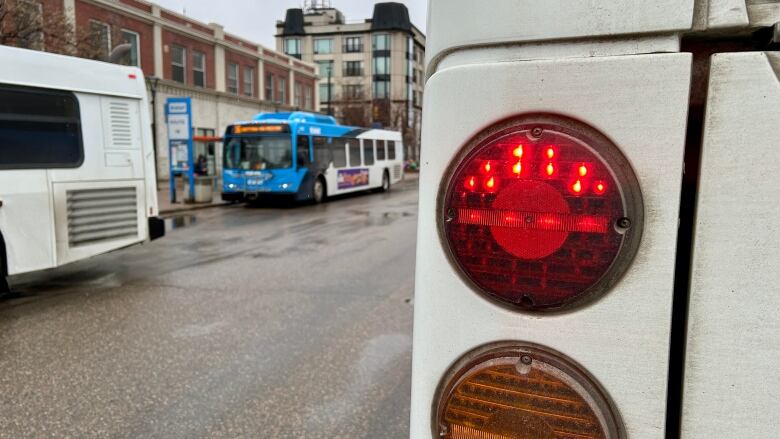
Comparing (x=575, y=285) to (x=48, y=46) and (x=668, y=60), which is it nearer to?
(x=668, y=60)

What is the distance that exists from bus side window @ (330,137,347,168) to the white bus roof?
12767 mm

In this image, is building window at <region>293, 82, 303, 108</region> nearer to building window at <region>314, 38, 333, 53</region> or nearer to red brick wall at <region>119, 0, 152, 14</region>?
red brick wall at <region>119, 0, 152, 14</region>

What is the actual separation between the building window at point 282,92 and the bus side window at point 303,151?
23.9 m

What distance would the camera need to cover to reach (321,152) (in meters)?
19.5

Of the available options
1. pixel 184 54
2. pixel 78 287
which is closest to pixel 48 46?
pixel 78 287

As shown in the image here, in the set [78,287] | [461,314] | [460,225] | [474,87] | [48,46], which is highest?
[48,46]

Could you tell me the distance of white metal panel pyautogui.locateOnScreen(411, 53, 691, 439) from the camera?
3.20 feet

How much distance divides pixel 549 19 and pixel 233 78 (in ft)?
123

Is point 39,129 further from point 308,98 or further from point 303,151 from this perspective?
point 308,98

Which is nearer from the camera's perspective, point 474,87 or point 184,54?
point 474,87

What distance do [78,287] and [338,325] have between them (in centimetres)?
381

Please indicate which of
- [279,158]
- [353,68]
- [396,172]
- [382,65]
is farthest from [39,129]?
[353,68]

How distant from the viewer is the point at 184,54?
3142cm

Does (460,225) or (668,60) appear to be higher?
(668,60)
